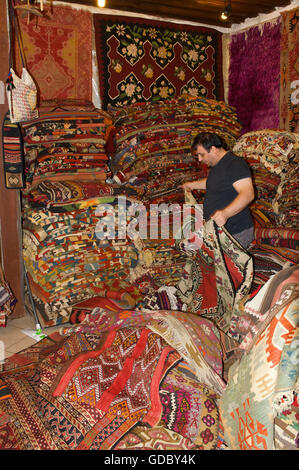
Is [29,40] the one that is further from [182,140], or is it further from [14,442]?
[14,442]

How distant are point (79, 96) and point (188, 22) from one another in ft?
5.76

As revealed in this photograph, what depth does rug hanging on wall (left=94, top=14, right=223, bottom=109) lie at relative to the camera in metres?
4.26

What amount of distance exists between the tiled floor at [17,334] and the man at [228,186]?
68.7 inches

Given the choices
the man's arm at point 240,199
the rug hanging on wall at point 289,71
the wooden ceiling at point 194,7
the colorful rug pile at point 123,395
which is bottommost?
the colorful rug pile at point 123,395

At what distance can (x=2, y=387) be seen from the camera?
77.9 inches

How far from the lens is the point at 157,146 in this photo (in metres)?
3.78

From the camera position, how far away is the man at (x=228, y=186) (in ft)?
9.47

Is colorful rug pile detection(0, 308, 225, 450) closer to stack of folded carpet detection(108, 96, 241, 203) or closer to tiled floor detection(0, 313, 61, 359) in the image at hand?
tiled floor detection(0, 313, 61, 359)

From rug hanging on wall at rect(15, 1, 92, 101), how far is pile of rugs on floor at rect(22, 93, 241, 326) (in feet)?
2.18

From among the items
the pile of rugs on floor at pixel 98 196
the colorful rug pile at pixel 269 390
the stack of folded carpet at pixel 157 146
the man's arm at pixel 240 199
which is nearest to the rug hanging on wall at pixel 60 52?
the stack of folded carpet at pixel 157 146

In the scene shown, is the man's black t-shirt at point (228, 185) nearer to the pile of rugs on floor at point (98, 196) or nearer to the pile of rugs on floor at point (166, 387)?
the pile of rugs on floor at point (98, 196)

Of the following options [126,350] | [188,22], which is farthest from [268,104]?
[126,350]

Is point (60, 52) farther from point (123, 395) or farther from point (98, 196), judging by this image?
point (123, 395)

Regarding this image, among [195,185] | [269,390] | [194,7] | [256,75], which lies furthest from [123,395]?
[256,75]
